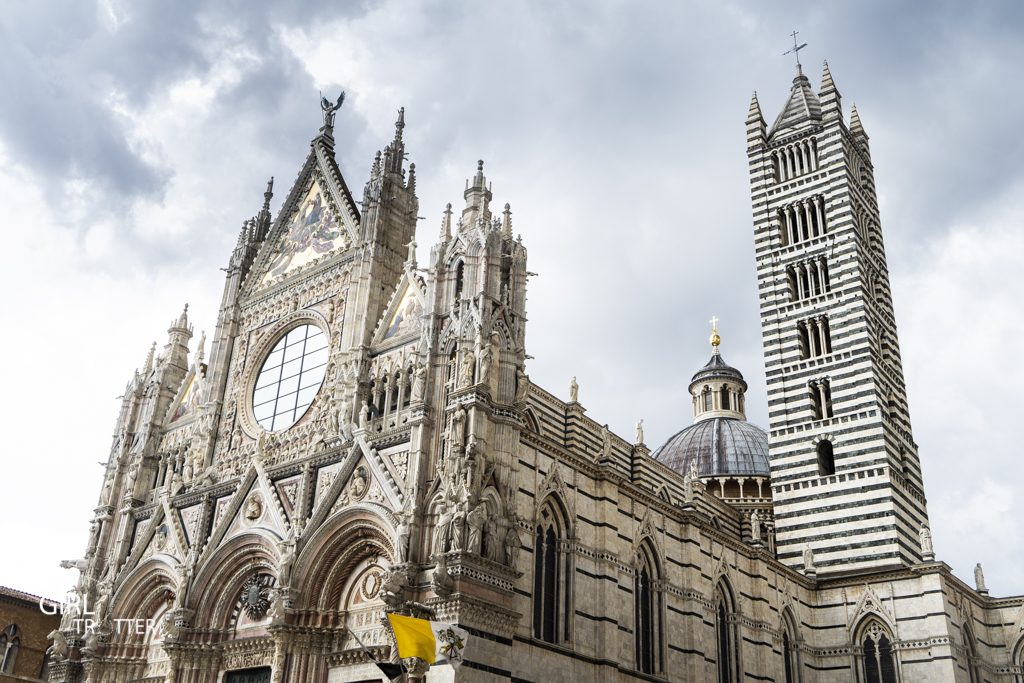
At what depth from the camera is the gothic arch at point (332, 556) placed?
21156 mm

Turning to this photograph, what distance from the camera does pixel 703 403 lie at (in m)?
52.1

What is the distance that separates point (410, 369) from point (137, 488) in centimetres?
1027

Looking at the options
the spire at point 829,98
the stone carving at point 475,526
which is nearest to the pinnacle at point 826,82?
the spire at point 829,98

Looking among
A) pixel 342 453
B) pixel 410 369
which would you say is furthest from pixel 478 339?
pixel 342 453

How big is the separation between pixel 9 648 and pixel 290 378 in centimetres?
1172

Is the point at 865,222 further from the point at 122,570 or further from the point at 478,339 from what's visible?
the point at 122,570

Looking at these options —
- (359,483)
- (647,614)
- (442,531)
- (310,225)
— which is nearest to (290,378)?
(310,225)

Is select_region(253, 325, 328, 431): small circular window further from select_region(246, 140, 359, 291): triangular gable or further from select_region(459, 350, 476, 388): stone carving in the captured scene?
select_region(459, 350, 476, 388): stone carving

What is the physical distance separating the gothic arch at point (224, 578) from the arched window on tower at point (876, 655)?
18443mm

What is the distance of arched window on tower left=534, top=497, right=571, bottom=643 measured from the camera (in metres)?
20.8

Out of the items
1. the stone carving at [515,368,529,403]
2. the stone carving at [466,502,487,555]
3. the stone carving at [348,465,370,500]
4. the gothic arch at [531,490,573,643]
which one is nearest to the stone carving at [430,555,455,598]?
the stone carving at [466,502,487,555]

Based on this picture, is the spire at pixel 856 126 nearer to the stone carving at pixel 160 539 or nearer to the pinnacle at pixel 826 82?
the pinnacle at pixel 826 82

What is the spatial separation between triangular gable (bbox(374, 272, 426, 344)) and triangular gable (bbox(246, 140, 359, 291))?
10.7ft

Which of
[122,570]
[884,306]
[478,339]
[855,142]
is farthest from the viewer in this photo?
[855,142]
